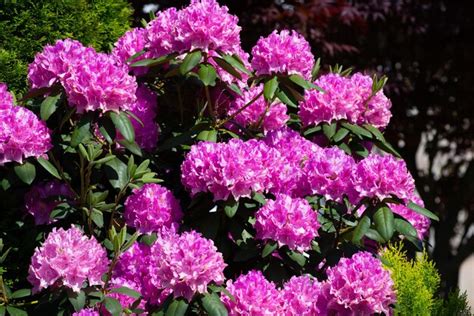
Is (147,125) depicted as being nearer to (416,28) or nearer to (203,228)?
(203,228)

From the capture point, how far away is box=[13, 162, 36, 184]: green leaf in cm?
260

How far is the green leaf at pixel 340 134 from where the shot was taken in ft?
10.1

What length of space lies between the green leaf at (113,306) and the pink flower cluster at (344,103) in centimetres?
113

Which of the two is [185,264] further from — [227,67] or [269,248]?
[227,67]

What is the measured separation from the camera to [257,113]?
126 inches

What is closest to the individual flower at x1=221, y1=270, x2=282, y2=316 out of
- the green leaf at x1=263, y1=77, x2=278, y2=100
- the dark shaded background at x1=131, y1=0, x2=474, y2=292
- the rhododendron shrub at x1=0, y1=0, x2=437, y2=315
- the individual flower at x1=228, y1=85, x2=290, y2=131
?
the rhododendron shrub at x1=0, y1=0, x2=437, y2=315

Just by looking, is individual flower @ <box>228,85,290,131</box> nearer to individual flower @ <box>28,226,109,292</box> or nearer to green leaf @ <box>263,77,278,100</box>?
green leaf @ <box>263,77,278,100</box>

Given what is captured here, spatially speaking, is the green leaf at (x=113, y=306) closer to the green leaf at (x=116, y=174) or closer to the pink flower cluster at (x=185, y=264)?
the pink flower cluster at (x=185, y=264)

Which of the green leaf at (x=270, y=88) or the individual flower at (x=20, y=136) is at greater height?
the green leaf at (x=270, y=88)

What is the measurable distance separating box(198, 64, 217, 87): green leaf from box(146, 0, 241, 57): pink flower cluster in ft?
0.21

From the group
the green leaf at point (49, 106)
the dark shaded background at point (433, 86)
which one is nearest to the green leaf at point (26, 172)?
the green leaf at point (49, 106)

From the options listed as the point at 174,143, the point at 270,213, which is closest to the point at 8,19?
the point at 174,143

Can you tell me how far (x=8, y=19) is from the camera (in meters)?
3.23

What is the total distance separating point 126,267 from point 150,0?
153 inches
